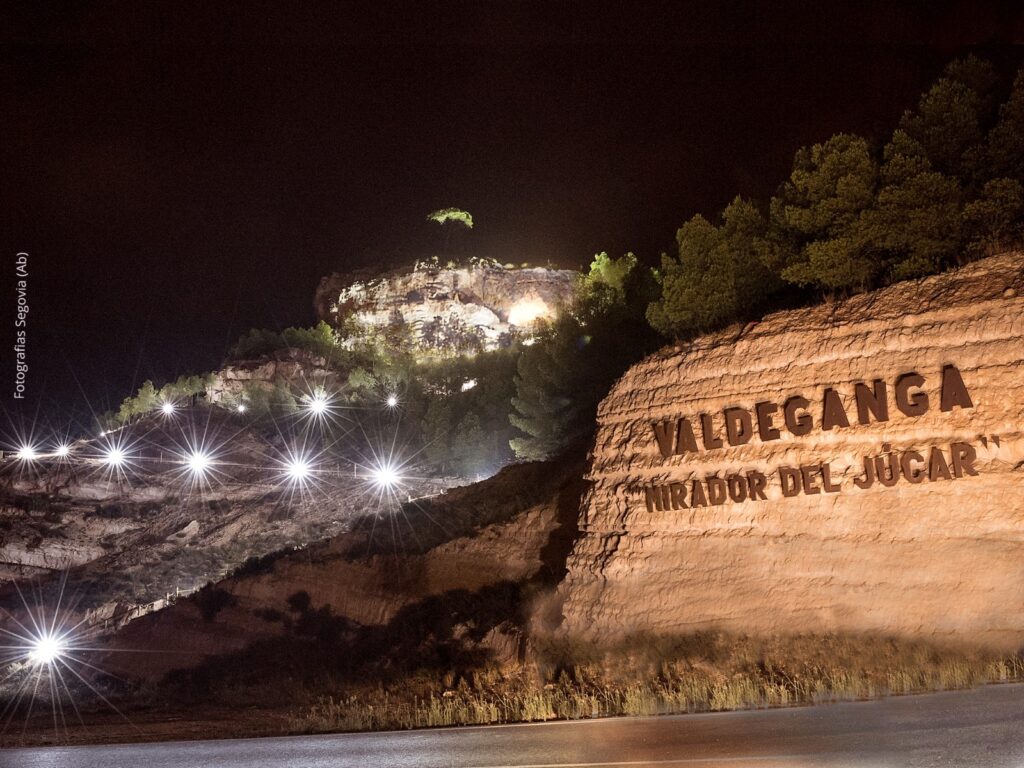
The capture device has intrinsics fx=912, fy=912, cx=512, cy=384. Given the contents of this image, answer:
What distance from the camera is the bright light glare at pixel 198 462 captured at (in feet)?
198

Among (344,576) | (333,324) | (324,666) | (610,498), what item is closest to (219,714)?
(324,666)

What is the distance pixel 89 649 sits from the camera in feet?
106

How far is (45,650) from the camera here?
3500 centimetres

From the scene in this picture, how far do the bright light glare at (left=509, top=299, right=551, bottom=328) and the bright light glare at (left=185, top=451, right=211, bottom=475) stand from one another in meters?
36.9

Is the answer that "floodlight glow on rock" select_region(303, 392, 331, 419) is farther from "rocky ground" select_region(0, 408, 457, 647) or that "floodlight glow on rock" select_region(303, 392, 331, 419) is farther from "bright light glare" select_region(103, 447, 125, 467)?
"bright light glare" select_region(103, 447, 125, 467)

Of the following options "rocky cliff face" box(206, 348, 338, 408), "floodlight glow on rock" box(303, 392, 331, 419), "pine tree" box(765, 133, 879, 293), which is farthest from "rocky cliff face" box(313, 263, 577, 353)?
"pine tree" box(765, 133, 879, 293)

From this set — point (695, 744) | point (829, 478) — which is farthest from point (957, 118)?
point (695, 744)

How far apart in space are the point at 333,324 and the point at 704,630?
79731 millimetres

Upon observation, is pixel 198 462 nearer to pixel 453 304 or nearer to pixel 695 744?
pixel 453 304

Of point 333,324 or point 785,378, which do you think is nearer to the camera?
point 785,378

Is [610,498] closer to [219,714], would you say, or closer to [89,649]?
[219,714]

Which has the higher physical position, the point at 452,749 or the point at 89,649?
the point at 89,649

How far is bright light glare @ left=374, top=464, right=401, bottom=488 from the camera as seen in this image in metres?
56.1

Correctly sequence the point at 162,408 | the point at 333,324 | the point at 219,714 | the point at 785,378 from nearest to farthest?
the point at 785,378 → the point at 219,714 → the point at 162,408 → the point at 333,324
